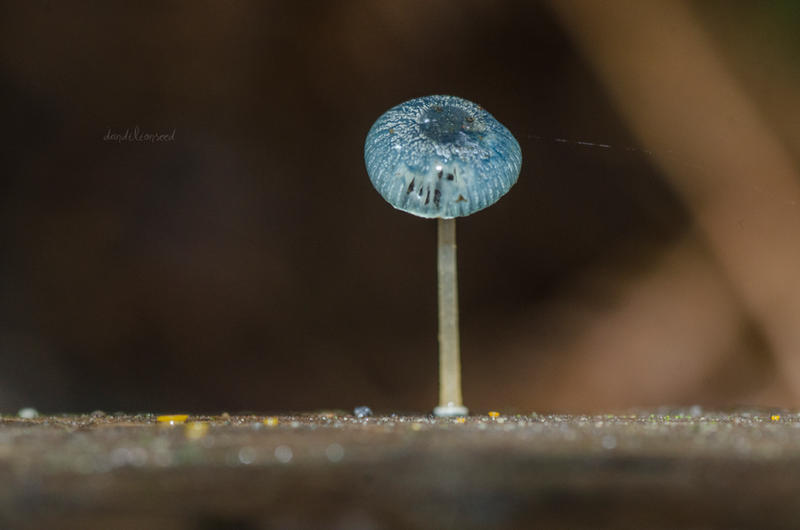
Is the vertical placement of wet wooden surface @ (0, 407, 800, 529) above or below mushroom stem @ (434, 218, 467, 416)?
below

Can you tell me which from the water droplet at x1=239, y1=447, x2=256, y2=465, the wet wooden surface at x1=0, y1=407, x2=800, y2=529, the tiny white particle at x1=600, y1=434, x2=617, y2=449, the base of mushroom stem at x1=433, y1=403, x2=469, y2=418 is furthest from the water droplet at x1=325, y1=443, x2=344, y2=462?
the base of mushroom stem at x1=433, y1=403, x2=469, y2=418

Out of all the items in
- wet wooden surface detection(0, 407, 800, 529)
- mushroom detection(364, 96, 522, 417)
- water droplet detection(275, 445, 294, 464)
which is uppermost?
mushroom detection(364, 96, 522, 417)

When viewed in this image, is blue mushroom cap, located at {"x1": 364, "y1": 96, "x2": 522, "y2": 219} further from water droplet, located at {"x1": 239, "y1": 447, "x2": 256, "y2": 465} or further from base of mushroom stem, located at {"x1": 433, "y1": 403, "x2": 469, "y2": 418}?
water droplet, located at {"x1": 239, "y1": 447, "x2": 256, "y2": 465}

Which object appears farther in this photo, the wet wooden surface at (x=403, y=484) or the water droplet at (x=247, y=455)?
the water droplet at (x=247, y=455)

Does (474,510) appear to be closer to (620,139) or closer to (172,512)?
(172,512)

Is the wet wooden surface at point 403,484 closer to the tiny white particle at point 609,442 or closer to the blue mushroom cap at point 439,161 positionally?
the tiny white particle at point 609,442

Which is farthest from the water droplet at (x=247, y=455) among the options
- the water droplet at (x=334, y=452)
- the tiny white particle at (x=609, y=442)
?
the tiny white particle at (x=609, y=442)

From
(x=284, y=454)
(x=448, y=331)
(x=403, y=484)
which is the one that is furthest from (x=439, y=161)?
(x=403, y=484)
